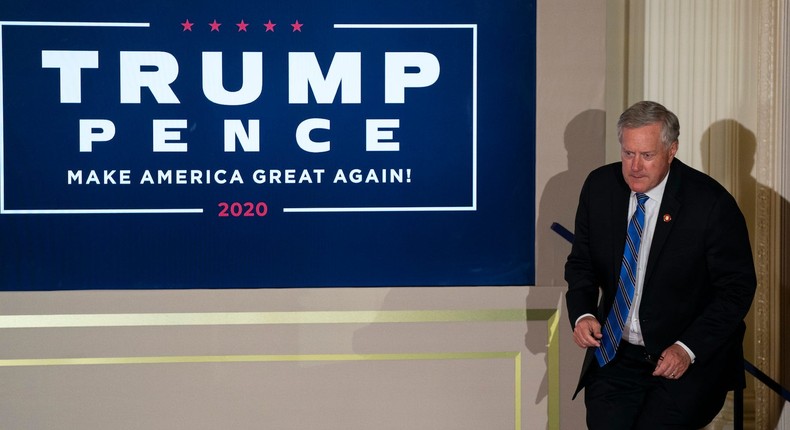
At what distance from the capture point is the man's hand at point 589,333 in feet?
8.89

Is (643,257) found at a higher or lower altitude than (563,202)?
lower

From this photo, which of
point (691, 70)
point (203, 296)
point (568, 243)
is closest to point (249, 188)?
point (203, 296)

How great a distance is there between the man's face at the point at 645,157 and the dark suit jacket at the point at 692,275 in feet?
0.26

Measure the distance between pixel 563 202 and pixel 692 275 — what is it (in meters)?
1.07

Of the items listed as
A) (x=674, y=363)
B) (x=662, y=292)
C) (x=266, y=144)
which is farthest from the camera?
(x=266, y=144)

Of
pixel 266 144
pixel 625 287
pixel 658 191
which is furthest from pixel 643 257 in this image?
pixel 266 144

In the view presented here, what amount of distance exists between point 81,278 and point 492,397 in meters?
1.78

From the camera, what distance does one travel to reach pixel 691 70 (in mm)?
3783

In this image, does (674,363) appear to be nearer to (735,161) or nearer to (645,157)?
(645,157)

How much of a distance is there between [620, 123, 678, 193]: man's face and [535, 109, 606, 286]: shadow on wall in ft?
3.23

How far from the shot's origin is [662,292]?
2684 millimetres

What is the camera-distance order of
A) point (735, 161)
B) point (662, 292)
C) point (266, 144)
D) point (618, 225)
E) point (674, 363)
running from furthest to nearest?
point (735, 161) → point (266, 144) → point (618, 225) → point (662, 292) → point (674, 363)

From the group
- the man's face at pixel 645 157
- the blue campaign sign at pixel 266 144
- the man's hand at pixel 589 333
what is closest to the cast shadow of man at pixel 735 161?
the blue campaign sign at pixel 266 144

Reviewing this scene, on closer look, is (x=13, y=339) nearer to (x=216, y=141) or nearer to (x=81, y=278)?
(x=81, y=278)
